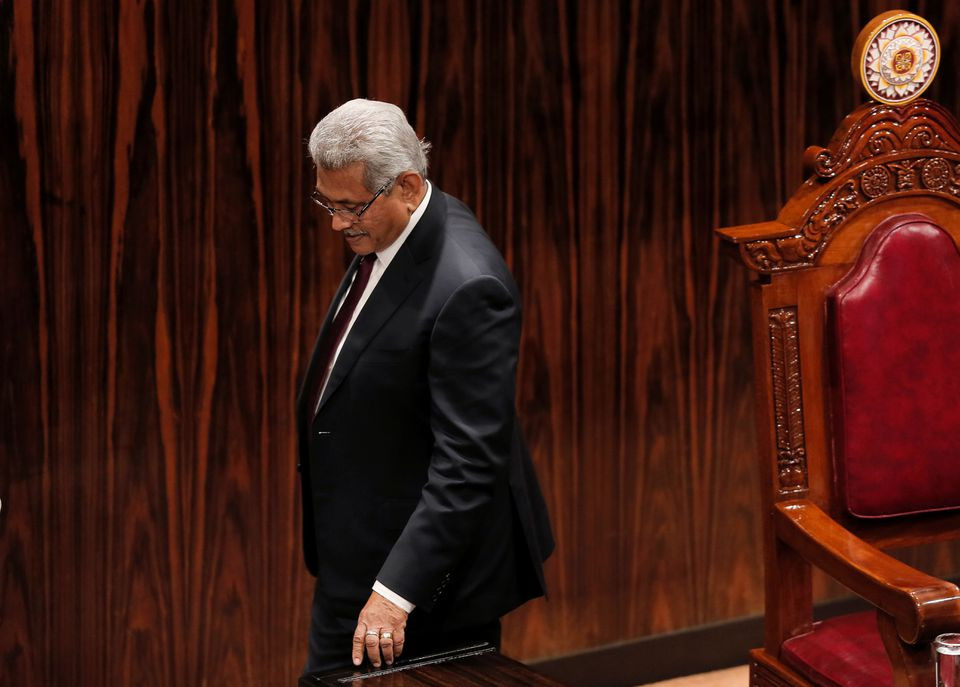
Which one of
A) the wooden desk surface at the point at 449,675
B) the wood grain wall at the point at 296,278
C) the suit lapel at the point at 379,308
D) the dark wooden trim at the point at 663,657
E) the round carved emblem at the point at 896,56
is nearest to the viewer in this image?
the wooden desk surface at the point at 449,675

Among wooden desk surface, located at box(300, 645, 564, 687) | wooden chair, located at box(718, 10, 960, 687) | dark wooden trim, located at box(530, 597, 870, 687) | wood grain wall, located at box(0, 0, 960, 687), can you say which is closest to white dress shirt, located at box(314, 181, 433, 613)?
wooden desk surface, located at box(300, 645, 564, 687)

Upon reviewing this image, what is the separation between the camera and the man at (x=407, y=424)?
7.20 ft

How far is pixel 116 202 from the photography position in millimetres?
3020

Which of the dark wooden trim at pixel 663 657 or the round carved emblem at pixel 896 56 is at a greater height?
the round carved emblem at pixel 896 56

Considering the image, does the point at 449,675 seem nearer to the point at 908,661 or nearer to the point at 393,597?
the point at 393,597

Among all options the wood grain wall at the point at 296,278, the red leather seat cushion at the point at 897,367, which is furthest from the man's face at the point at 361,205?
the wood grain wall at the point at 296,278

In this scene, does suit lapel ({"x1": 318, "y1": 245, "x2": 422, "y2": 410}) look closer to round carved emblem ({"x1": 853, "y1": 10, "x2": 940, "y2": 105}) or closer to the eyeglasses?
the eyeglasses

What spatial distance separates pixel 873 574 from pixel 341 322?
914 mm

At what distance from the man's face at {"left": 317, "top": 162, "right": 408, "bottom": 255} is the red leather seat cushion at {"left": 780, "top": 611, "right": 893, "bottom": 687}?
3.17 feet

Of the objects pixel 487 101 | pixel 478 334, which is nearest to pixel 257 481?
pixel 487 101

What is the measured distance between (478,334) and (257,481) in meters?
1.21

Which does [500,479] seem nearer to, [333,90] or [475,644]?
[475,644]

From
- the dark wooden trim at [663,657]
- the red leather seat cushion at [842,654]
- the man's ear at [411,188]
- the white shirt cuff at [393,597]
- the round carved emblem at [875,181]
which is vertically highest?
the round carved emblem at [875,181]

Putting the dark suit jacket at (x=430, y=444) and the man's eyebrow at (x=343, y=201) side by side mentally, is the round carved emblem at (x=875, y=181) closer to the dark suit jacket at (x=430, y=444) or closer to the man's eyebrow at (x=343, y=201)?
the dark suit jacket at (x=430, y=444)
